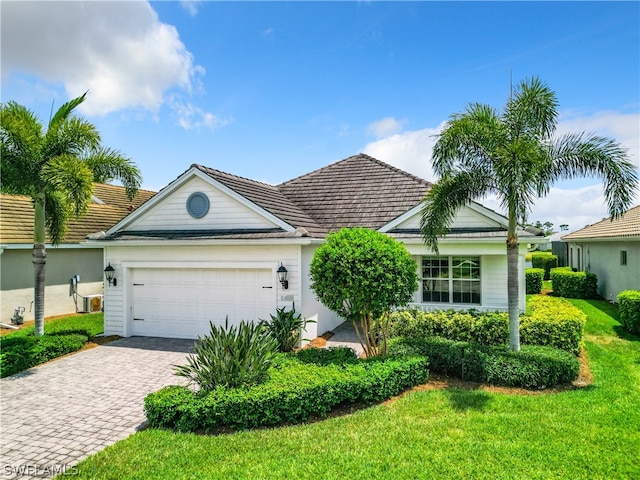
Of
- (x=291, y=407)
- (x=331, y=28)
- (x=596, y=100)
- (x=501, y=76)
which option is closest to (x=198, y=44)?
(x=331, y=28)

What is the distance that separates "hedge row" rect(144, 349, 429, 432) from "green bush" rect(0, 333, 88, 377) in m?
5.17

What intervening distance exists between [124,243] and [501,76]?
11.9 metres

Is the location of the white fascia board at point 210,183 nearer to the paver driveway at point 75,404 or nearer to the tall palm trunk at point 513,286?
the paver driveway at point 75,404

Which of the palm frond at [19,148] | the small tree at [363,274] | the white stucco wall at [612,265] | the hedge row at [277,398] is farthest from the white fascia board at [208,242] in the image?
the white stucco wall at [612,265]

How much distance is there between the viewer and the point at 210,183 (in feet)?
39.9

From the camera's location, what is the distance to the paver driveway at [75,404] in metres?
5.39

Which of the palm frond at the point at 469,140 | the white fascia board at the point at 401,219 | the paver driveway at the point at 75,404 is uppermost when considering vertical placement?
the palm frond at the point at 469,140

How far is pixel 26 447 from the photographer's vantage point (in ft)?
18.3

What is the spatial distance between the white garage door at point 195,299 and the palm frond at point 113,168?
292cm

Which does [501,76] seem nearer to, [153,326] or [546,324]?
[546,324]

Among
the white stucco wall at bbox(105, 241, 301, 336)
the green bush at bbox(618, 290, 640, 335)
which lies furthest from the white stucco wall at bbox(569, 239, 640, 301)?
the white stucco wall at bbox(105, 241, 301, 336)

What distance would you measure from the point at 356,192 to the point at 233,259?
22.7ft

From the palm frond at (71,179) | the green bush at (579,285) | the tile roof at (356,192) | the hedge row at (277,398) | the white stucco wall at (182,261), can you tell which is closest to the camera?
the hedge row at (277,398)

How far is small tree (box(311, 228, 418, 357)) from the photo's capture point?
8.17 meters
